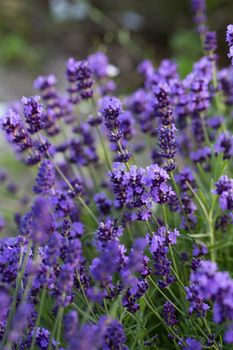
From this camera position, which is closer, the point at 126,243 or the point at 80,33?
the point at 126,243

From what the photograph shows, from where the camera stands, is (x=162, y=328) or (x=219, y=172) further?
(x=219, y=172)

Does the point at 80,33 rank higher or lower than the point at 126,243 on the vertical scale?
higher

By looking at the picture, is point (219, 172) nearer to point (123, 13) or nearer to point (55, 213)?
point (55, 213)

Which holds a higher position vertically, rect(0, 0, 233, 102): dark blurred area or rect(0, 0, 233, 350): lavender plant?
rect(0, 0, 233, 102): dark blurred area

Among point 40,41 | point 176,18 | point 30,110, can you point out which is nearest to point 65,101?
point 30,110
